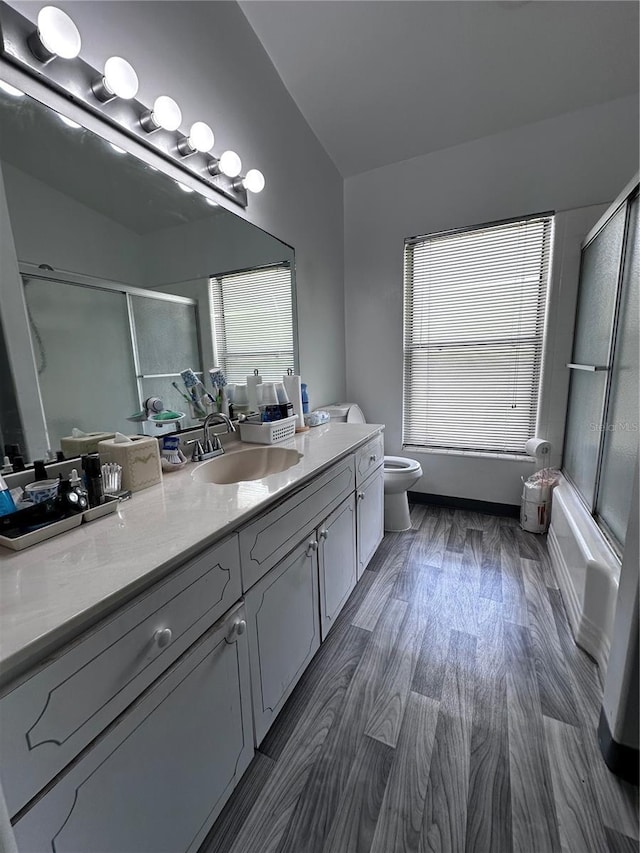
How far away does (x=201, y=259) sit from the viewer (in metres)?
1.42

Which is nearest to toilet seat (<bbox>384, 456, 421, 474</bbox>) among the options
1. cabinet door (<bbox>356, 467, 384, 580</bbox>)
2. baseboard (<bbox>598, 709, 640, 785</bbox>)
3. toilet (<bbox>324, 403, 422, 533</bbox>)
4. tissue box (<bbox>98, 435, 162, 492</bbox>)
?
toilet (<bbox>324, 403, 422, 533</bbox>)

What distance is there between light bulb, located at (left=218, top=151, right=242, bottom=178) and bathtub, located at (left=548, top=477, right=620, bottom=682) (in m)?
2.17

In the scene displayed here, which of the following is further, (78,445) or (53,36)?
(78,445)

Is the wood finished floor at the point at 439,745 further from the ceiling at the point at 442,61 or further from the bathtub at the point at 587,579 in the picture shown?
the ceiling at the point at 442,61

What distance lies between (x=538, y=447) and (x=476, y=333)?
89cm

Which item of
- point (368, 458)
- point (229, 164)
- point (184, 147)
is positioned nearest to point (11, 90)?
point (184, 147)

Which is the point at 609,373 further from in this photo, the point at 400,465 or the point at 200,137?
the point at 200,137

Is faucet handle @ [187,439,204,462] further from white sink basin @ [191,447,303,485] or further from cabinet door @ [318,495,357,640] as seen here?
cabinet door @ [318,495,357,640]

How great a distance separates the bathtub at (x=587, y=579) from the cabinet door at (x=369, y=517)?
931 millimetres

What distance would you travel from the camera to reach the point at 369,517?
185 centimetres

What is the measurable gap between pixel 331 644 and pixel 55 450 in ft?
4.15

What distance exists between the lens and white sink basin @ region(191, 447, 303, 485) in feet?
4.44

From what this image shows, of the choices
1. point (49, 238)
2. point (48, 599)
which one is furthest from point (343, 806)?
point (49, 238)

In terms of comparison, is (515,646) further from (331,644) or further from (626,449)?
(626,449)
